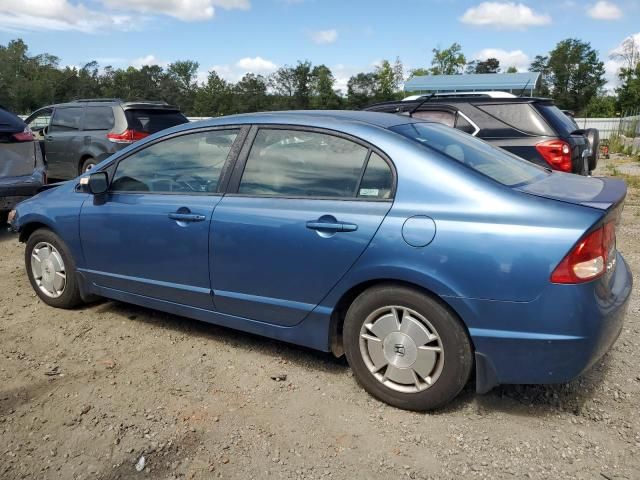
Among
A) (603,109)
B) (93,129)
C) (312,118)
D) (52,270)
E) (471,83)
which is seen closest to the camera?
(312,118)

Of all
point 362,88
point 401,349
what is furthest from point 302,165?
point 362,88

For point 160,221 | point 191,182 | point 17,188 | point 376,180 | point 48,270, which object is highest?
point 376,180

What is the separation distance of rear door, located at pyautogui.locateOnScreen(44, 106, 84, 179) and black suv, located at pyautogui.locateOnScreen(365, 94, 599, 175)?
6.60 meters

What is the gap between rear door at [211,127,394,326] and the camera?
3062 millimetres

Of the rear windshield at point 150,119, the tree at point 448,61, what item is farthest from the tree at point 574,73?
the rear windshield at point 150,119

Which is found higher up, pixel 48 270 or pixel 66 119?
pixel 66 119

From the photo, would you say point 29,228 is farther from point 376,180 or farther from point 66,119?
point 66,119

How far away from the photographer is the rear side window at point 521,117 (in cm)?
645

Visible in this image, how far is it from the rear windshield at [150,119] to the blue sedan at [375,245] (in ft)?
20.7

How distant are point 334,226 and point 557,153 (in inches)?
163

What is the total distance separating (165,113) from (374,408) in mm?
9080

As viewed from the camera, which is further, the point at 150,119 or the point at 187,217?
the point at 150,119

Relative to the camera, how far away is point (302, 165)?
3.37m

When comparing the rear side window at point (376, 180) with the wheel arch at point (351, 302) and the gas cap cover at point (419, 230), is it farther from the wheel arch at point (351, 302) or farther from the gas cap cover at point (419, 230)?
the wheel arch at point (351, 302)
